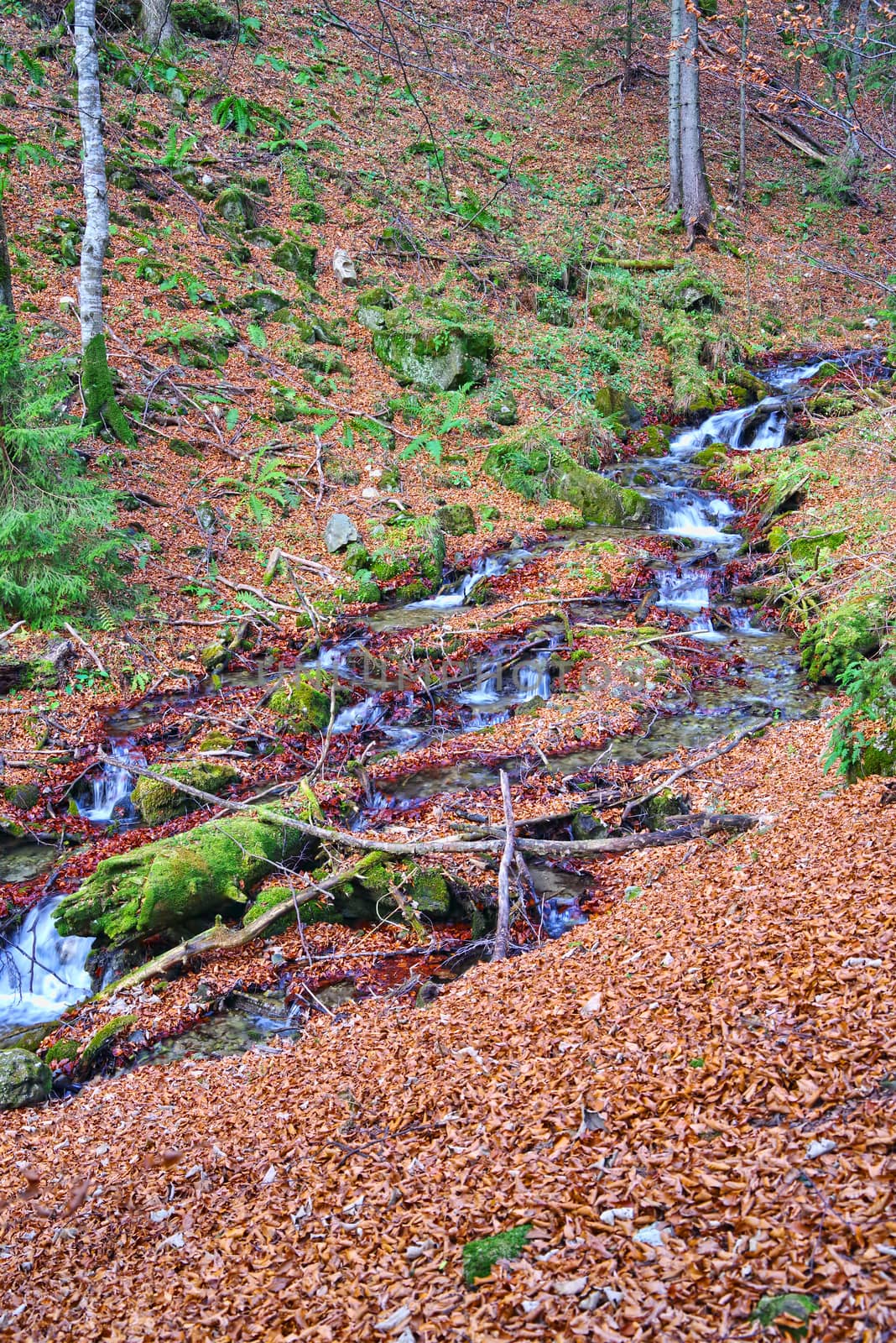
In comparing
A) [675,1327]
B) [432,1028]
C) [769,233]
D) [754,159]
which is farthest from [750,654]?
[754,159]

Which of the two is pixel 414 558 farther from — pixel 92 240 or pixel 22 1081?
pixel 22 1081

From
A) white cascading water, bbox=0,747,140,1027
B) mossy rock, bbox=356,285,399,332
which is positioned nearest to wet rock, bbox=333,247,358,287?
mossy rock, bbox=356,285,399,332

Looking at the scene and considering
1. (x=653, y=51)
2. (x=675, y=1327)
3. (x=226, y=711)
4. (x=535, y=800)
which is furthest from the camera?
(x=653, y=51)

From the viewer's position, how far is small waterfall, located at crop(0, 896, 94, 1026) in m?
6.27

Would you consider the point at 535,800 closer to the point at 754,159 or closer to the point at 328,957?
the point at 328,957

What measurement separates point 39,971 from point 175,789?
194 cm

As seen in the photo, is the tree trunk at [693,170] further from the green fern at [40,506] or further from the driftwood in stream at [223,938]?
the driftwood in stream at [223,938]

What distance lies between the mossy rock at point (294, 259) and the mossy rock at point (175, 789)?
1293 centimetres

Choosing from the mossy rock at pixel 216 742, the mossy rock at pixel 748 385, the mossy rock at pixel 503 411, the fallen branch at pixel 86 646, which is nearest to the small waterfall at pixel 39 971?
the mossy rock at pixel 216 742

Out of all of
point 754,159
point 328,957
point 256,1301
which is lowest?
point 328,957

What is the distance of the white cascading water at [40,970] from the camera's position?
626 cm

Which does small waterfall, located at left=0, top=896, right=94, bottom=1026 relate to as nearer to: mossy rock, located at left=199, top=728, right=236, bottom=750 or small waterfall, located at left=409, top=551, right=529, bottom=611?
mossy rock, located at left=199, top=728, right=236, bottom=750

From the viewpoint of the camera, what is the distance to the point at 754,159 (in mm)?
26344

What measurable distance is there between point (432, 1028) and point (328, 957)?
1.86 metres
